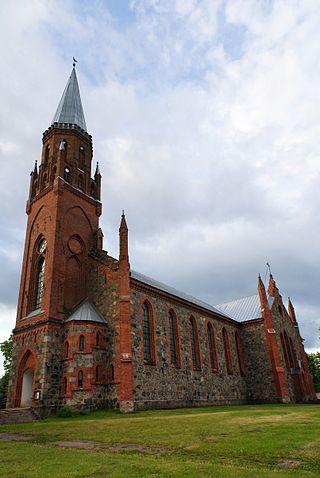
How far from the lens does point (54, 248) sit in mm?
32938

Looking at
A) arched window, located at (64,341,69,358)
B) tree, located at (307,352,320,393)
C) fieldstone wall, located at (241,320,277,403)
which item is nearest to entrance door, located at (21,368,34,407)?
arched window, located at (64,341,69,358)

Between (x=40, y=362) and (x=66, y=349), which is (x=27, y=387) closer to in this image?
(x=40, y=362)

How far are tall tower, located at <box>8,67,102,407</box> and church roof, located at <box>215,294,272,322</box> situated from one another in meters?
23.6

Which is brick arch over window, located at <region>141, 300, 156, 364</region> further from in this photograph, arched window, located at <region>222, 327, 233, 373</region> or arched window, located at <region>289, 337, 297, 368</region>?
arched window, located at <region>289, 337, 297, 368</region>

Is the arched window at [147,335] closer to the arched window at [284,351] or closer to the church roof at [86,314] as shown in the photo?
the church roof at [86,314]

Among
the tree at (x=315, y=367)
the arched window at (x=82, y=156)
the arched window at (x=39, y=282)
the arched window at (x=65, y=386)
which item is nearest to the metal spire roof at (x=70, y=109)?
the arched window at (x=82, y=156)

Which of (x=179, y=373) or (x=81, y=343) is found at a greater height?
(x=81, y=343)

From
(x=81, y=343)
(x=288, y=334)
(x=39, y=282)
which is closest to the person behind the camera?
(x=81, y=343)

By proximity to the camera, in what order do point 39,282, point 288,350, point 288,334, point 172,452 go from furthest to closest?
point 288,334 → point 288,350 → point 39,282 → point 172,452

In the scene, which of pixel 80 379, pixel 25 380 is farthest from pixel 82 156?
pixel 80 379

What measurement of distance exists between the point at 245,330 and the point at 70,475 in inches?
1666

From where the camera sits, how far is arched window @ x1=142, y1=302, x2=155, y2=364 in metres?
31.4

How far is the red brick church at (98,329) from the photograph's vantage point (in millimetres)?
28469

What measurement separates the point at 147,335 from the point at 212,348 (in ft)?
39.6
